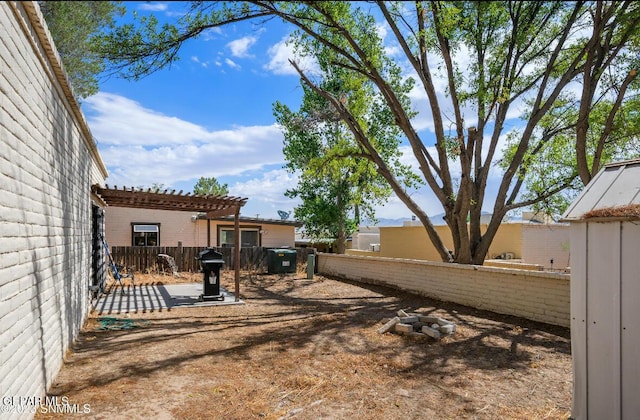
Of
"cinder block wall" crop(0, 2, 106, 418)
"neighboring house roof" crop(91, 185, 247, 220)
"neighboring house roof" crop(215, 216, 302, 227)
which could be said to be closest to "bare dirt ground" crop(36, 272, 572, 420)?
"cinder block wall" crop(0, 2, 106, 418)

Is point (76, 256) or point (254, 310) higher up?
point (76, 256)

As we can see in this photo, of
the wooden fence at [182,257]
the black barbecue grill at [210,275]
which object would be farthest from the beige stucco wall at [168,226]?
the black barbecue grill at [210,275]

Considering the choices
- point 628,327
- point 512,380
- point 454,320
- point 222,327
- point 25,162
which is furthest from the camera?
point 454,320

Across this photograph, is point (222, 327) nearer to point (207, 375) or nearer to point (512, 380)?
point (207, 375)

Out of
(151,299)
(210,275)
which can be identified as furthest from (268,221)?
(210,275)

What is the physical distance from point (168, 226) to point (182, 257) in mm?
4131

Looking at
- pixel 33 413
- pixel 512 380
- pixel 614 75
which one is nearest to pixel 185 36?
pixel 33 413

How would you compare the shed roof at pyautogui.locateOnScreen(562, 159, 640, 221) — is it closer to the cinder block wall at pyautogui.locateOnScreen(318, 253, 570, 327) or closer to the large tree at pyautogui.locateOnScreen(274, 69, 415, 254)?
the cinder block wall at pyautogui.locateOnScreen(318, 253, 570, 327)

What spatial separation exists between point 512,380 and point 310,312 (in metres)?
4.63

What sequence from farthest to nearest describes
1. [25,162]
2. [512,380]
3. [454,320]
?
[454,320], [512,380], [25,162]

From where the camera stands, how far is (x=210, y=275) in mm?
9281

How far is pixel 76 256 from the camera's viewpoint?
5.81 m

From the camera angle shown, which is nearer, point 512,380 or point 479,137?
point 512,380

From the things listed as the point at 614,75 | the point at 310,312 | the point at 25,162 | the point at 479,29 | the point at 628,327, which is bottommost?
the point at 310,312
